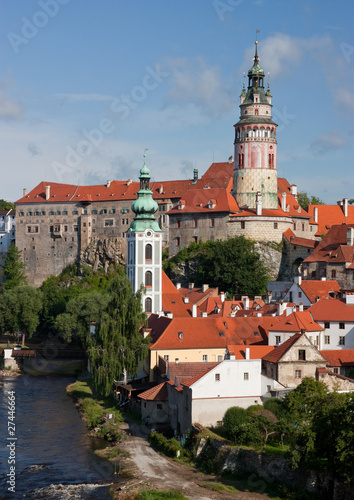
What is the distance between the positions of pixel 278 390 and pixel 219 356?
25.4 feet

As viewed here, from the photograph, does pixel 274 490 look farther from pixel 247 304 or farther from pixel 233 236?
pixel 233 236

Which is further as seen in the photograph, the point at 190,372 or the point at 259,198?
the point at 259,198

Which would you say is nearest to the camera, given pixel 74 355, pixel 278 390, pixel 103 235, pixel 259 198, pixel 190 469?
pixel 190 469

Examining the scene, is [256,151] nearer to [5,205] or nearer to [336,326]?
[336,326]

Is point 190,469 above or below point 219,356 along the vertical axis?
below

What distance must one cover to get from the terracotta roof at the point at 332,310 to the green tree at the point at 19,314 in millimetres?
31218

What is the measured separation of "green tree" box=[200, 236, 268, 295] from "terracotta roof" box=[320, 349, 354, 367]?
28857 millimetres

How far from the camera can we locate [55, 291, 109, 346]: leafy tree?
70562 millimetres

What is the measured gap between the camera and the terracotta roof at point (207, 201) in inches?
3177

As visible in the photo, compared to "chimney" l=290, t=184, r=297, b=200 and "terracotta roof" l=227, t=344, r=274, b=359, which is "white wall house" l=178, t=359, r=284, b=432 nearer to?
"terracotta roof" l=227, t=344, r=274, b=359

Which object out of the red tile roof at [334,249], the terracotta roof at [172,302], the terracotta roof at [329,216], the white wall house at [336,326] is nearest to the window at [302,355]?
the white wall house at [336,326]

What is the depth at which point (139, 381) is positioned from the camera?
Result: 48125 millimetres

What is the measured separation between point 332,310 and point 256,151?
31.8 m

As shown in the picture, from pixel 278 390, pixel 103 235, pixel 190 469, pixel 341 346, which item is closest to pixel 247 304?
pixel 341 346
